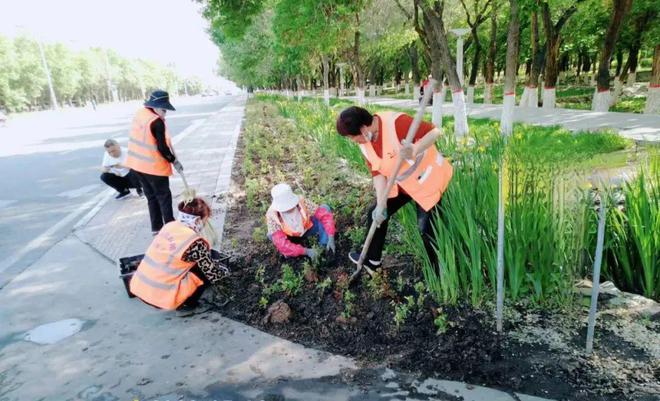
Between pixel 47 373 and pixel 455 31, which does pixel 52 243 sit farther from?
pixel 455 31

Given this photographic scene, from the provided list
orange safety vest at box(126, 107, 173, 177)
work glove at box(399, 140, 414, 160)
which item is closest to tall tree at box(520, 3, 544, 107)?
orange safety vest at box(126, 107, 173, 177)

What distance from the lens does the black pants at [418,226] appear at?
2.71m

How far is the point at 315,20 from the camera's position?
Result: 392 inches

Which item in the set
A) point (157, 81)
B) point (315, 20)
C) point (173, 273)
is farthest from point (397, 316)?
point (157, 81)

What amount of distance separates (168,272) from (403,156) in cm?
173

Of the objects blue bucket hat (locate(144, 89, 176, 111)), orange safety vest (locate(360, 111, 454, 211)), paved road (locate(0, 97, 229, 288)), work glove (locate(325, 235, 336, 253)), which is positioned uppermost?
blue bucket hat (locate(144, 89, 176, 111))

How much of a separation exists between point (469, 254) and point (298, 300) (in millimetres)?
1200

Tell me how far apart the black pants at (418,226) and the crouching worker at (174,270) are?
1171mm

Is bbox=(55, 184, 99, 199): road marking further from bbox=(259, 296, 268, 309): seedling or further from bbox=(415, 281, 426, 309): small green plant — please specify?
bbox=(415, 281, 426, 309): small green plant

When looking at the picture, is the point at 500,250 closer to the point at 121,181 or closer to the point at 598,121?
the point at 121,181

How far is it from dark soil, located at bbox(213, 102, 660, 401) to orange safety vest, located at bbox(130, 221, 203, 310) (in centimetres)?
35

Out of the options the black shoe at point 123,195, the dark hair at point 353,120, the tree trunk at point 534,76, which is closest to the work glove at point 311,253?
the dark hair at point 353,120

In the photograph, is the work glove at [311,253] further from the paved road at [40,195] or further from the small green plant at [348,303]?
the paved road at [40,195]

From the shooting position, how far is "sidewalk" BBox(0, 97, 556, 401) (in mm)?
2125
